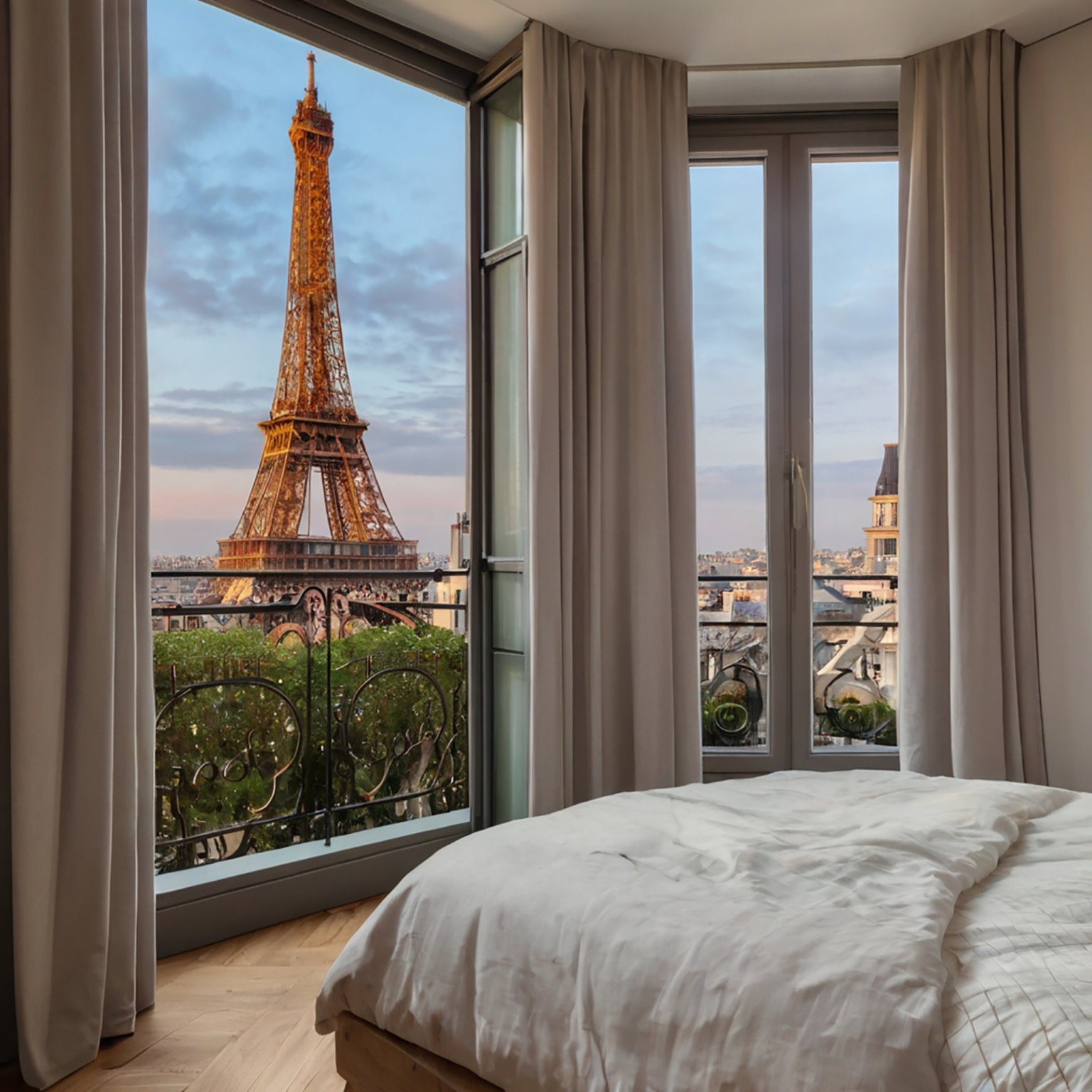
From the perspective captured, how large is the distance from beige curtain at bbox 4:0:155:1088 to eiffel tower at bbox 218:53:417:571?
1501mm

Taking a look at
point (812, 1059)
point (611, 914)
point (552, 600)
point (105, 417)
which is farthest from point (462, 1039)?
point (552, 600)

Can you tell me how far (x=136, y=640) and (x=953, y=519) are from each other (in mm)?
2220

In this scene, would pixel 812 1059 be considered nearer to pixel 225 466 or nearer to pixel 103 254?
pixel 103 254

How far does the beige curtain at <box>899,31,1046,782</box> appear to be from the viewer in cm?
267

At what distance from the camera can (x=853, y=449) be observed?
3.10 meters

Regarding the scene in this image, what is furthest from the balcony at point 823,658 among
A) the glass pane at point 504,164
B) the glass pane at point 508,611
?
the glass pane at point 504,164

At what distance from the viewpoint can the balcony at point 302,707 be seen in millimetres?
2646

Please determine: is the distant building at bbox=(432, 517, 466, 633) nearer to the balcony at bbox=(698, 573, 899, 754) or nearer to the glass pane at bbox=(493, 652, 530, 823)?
the glass pane at bbox=(493, 652, 530, 823)

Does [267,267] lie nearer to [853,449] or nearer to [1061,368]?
[853,449]

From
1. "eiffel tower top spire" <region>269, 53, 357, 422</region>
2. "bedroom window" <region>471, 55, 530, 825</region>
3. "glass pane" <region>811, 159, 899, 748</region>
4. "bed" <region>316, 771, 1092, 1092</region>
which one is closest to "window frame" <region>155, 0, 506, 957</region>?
"bedroom window" <region>471, 55, 530, 825</region>

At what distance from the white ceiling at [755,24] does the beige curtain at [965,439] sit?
125 mm

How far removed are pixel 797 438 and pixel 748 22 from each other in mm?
1262

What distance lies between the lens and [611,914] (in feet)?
3.67

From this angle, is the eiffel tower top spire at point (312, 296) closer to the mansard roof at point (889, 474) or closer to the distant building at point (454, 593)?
the distant building at point (454, 593)
